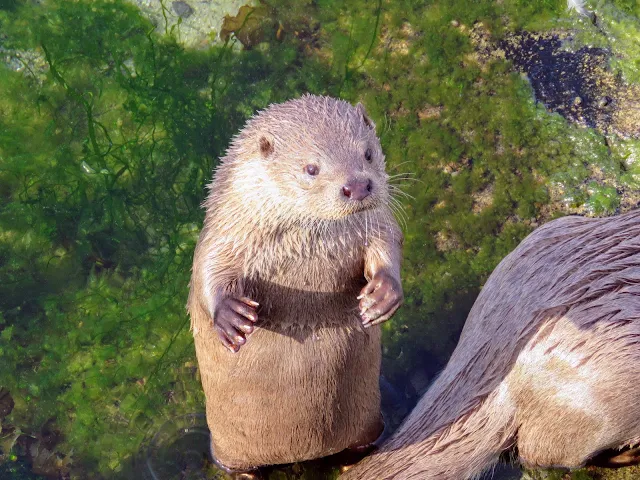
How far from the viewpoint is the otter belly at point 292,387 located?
2.46m

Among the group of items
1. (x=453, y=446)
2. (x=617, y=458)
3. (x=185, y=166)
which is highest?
Result: (x=185, y=166)

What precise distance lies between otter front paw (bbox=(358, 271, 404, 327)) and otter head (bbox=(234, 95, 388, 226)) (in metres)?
0.28

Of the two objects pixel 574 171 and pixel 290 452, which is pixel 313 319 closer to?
pixel 290 452

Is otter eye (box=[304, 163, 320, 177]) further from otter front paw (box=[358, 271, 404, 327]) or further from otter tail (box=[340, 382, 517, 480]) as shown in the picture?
otter tail (box=[340, 382, 517, 480])

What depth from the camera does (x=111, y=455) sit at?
3.29 metres

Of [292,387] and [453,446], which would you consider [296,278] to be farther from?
[453,446]

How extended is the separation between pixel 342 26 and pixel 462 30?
0.73 m

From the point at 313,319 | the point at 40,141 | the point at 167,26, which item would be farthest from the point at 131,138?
the point at 313,319

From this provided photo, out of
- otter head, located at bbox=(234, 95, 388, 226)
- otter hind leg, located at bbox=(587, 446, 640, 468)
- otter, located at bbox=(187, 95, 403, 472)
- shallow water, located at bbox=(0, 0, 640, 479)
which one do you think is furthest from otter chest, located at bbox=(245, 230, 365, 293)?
otter hind leg, located at bbox=(587, 446, 640, 468)

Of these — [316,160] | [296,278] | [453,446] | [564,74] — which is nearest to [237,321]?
[296,278]

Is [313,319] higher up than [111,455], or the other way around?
[313,319]

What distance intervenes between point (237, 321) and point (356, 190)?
579 mm

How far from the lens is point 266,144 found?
2221 mm

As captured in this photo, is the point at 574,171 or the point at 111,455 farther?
the point at 574,171
